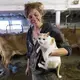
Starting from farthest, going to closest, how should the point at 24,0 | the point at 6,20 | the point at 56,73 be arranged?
1. the point at 6,20
2. the point at 24,0
3. the point at 56,73

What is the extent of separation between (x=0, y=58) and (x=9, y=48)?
8.1 inches

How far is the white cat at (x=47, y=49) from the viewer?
1.02 meters

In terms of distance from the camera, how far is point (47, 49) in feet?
3.40

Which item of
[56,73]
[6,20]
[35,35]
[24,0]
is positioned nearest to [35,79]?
[56,73]

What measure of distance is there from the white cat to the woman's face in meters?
0.07

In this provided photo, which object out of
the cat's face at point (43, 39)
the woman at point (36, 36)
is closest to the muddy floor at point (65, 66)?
the woman at point (36, 36)

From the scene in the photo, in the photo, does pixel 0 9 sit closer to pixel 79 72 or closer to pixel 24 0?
pixel 24 0

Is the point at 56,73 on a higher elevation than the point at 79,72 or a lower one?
higher

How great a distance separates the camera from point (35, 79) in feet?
4.01

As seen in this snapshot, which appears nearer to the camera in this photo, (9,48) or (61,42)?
(61,42)

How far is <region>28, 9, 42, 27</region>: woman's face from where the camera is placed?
1062 mm

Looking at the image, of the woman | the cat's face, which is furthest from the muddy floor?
the cat's face

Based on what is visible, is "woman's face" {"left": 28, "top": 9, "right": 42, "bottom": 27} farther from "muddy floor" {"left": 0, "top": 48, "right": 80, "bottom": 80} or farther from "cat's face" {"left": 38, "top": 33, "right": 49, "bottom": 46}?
"muddy floor" {"left": 0, "top": 48, "right": 80, "bottom": 80}

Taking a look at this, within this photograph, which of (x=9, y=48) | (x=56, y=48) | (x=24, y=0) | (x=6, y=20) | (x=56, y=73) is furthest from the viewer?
(x=6, y=20)
